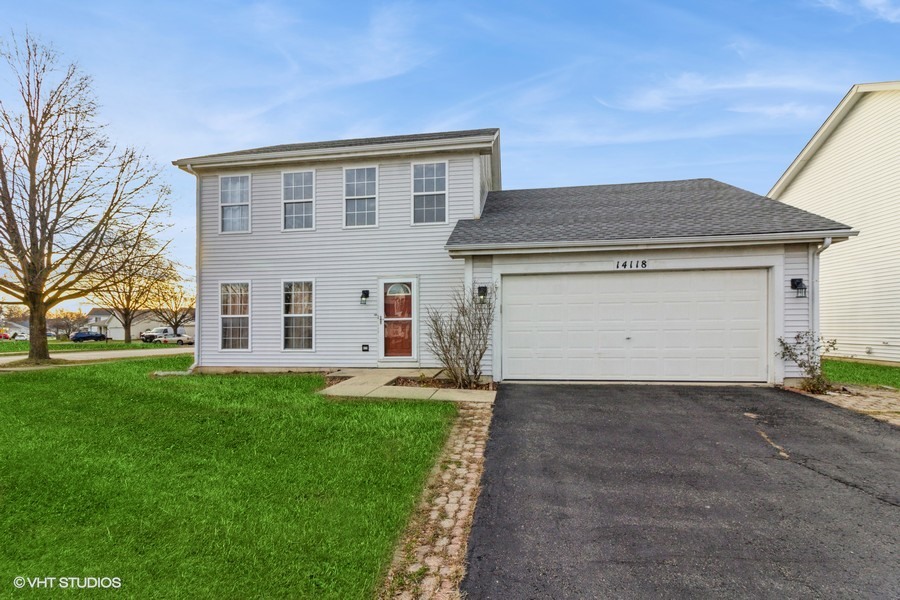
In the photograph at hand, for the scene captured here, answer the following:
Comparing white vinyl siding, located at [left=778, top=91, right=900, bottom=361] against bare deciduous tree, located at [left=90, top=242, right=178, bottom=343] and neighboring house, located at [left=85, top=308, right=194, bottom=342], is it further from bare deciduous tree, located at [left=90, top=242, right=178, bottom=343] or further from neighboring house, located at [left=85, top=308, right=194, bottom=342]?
neighboring house, located at [left=85, top=308, right=194, bottom=342]

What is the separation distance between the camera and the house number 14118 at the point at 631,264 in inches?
338

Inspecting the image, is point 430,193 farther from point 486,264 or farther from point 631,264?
point 631,264

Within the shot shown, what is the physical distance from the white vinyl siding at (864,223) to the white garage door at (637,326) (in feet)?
26.2

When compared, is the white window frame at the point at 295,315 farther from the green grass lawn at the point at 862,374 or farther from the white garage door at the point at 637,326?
the green grass lawn at the point at 862,374

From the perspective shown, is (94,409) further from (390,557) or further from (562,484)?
(562,484)

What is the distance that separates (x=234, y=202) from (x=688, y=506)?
1203 cm

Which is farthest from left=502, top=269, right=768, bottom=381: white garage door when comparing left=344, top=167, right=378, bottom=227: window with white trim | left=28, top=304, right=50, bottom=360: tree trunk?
left=28, top=304, right=50, bottom=360: tree trunk

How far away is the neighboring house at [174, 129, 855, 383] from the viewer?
8383 mm

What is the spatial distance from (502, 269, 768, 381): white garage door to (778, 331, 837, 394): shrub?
1.25ft

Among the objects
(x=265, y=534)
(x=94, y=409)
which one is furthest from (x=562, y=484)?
(x=94, y=409)

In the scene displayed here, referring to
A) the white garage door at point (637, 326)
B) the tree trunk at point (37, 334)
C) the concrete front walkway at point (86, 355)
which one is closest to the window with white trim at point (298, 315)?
the white garage door at point (637, 326)

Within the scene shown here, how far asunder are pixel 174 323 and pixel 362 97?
41.8 m

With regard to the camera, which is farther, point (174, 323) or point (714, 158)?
point (174, 323)

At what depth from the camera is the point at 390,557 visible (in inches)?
108
